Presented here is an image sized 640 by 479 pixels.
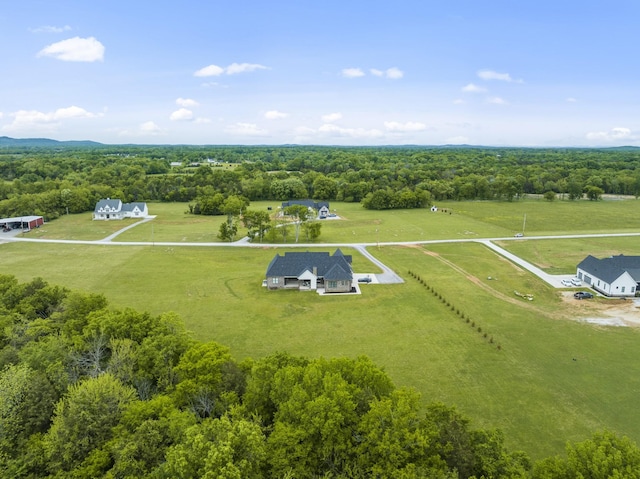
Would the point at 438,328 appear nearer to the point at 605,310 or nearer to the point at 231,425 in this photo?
the point at 605,310

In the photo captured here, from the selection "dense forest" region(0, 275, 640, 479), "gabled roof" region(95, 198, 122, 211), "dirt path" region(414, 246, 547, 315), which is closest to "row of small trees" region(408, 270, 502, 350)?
"dirt path" region(414, 246, 547, 315)

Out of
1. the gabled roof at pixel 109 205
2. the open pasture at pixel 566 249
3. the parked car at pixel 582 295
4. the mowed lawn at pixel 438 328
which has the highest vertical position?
the gabled roof at pixel 109 205

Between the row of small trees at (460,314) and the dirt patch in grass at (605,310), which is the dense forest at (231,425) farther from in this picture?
the dirt patch in grass at (605,310)

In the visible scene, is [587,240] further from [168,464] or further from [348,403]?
[168,464]

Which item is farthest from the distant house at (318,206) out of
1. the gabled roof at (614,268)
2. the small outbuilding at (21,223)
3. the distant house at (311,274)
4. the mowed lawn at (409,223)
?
the gabled roof at (614,268)

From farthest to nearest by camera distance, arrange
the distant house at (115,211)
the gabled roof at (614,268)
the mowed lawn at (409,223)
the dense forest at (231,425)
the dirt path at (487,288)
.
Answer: the distant house at (115,211) < the mowed lawn at (409,223) < the gabled roof at (614,268) < the dirt path at (487,288) < the dense forest at (231,425)

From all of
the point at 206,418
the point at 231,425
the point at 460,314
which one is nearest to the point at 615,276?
the point at 460,314
